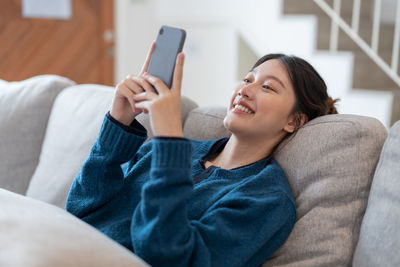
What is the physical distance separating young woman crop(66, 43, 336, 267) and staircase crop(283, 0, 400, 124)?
5.24ft

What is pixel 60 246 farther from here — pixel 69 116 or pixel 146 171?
pixel 69 116

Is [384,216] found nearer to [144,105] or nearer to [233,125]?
[233,125]

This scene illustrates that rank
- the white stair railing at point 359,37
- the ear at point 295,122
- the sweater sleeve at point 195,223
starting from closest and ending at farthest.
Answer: the sweater sleeve at point 195,223, the ear at point 295,122, the white stair railing at point 359,37

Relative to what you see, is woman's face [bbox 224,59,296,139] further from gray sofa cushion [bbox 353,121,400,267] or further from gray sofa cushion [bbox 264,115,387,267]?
gray sofa cushion [bbox 353,121,400,267]

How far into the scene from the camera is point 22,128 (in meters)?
1.79

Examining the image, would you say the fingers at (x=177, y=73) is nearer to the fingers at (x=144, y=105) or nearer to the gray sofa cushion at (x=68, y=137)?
the fingers at (x=144, y=105)

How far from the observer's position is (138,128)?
1.23 m

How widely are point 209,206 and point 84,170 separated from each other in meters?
0.36

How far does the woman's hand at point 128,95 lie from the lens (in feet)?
3.64

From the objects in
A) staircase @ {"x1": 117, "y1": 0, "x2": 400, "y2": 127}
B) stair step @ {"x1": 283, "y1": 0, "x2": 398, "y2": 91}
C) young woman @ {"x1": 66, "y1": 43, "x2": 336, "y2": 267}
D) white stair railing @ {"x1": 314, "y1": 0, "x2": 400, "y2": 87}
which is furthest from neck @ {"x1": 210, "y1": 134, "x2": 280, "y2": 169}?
white stair railing @ {"x1": 314, "y1": 0, "x2": 400, "y2": 87}

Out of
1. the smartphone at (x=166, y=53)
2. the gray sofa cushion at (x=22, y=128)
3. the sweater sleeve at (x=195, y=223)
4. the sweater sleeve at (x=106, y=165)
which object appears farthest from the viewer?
the gray sofa cushion at (x=22, y=128)

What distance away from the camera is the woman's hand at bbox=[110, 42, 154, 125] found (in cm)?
111

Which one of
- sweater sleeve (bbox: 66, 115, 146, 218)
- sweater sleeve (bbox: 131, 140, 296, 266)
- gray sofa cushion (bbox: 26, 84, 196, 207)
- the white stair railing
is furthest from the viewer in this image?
the white stair railing


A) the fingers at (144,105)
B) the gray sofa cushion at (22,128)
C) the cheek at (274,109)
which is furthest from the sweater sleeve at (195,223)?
the gray sofa cushion at (22,128)
